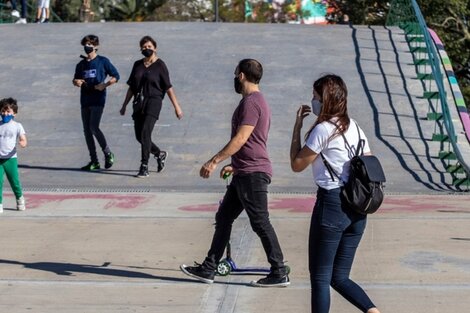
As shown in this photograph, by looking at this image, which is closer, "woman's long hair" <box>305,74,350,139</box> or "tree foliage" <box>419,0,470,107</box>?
"woman's long hair" <box>305,74,350,139</box>

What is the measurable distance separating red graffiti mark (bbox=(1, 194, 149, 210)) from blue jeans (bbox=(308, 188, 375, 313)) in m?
5.83

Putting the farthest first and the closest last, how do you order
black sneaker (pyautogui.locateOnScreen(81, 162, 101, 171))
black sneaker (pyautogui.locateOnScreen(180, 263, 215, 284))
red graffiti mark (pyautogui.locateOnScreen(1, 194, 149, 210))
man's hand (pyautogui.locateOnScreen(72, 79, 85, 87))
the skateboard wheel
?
black sneaker (pyautogui.locateOnScreen(81, 162, 101, 171)) → man's hand (pyautogui.locateOnScreen(72, 79, 85, 87)) → red graffiti mark (pyautogui.locateOnScreen(1, 194, 149, 210)) → the skateboard wheel → black sneaker (pyautogui.locateOnScreen(180, 263, 215, 284))

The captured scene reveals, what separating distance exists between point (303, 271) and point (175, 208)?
11.4 ft

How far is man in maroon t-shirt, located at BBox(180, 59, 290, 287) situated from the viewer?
311 inches

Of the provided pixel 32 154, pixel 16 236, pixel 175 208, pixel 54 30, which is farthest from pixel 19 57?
pixel 16 236

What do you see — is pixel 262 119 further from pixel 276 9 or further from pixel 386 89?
pixel 276 9

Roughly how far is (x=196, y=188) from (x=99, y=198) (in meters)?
1.40

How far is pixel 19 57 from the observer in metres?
20.3

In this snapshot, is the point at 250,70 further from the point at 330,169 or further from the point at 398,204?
the point at 398,204

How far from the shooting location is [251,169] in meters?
8.07

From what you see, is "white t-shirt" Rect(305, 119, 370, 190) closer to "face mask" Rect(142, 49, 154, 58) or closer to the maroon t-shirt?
the maroon t-shirt

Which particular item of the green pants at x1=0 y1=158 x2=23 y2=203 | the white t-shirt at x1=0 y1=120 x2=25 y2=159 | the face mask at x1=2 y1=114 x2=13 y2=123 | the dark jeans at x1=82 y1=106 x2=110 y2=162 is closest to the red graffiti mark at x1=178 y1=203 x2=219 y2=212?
the green pants at x1=0 y1=158 x2=23 y2=203

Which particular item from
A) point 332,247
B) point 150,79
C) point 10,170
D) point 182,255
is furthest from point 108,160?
point 332,247

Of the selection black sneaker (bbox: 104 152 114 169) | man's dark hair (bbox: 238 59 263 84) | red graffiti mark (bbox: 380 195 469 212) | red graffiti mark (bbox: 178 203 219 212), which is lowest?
red graffiti mark (bbox: 178 203 219 212)
